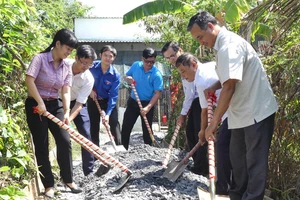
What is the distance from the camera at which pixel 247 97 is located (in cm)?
376

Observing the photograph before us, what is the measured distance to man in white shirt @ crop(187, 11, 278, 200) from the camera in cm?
364

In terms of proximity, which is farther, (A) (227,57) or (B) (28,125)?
(B) (28,125)

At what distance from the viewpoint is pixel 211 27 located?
386 centimetres

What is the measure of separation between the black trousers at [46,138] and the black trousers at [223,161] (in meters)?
1.67

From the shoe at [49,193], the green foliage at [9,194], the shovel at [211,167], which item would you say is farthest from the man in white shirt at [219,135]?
the green foliage at [9,194]

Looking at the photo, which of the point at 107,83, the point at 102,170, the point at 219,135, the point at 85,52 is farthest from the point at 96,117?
the point at 219,135

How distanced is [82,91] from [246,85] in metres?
2.78

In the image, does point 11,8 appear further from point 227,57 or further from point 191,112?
point 191,112

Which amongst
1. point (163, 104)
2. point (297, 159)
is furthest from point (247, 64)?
point (163, 104)

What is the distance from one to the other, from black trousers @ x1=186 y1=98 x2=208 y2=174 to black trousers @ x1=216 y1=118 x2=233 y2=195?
58.4 inches

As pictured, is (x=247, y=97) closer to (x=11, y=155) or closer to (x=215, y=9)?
(x=11, y=155)

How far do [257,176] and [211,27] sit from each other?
49.3 inches

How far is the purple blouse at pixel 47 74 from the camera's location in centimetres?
479

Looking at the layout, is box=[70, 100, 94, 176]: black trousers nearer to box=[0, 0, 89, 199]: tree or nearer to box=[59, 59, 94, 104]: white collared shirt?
box=[59, 59, 94, 104]: white collared shirt
